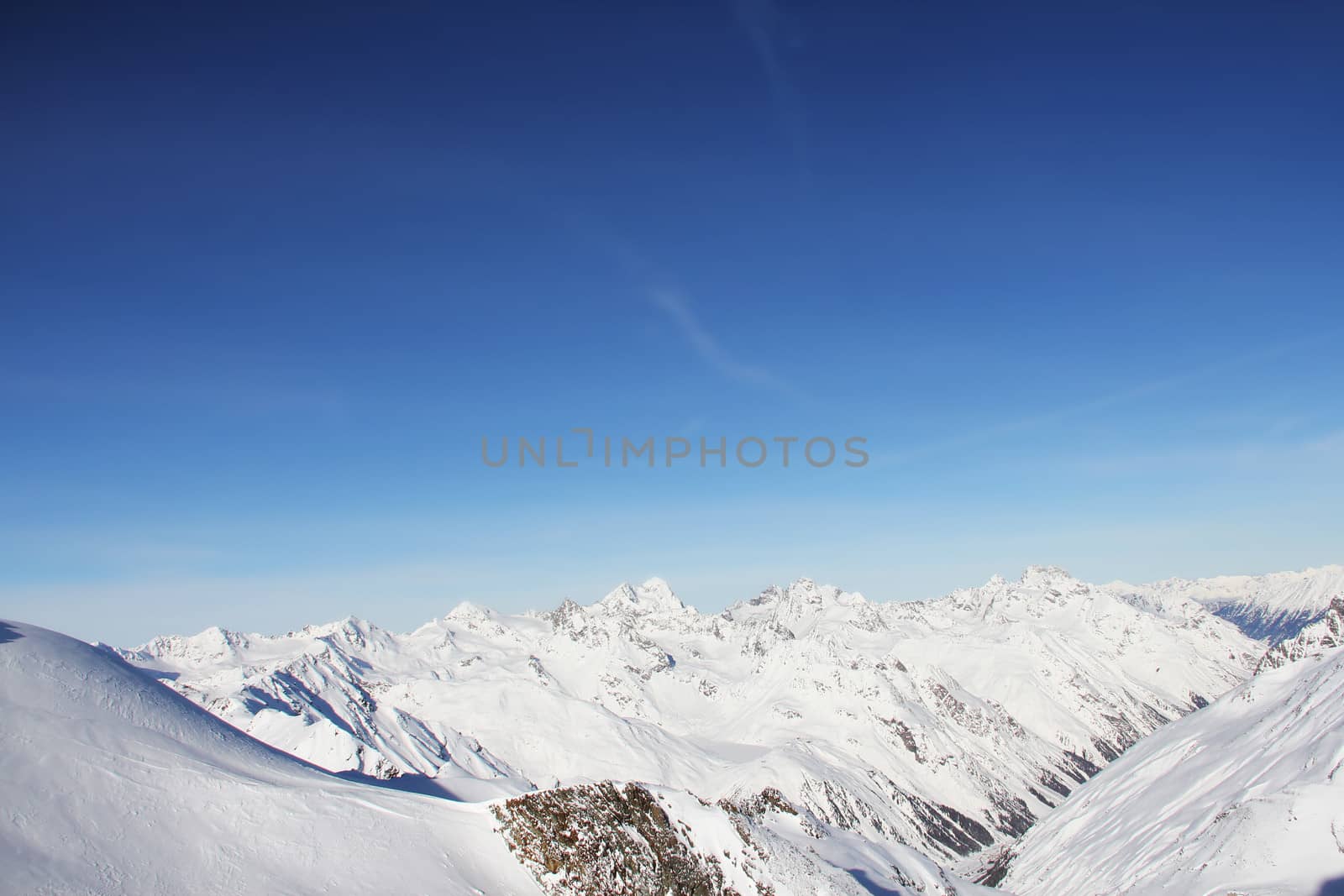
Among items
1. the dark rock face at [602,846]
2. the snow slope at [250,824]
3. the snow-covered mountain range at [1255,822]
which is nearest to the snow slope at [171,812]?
the snow slope at [250,824]

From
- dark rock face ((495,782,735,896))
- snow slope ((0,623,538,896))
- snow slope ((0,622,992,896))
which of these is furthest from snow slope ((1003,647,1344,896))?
snow slope ((0,623,538,896))

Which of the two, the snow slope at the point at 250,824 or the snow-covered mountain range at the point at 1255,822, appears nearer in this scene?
the snow slope at the point at 250,824

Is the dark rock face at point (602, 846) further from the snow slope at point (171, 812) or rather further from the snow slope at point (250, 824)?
the snow slope at point (171, 812)

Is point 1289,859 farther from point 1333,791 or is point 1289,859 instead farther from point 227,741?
point 227,741

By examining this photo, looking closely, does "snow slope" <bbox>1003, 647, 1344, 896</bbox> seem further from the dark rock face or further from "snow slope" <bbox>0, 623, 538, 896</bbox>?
"snow slope" <bbox>0, 623, 538, 896</bbox>

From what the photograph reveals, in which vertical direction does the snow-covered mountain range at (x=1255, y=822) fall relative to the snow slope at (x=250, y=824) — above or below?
below

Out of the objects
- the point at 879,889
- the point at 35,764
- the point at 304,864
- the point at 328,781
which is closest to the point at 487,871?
the point at 304,864
